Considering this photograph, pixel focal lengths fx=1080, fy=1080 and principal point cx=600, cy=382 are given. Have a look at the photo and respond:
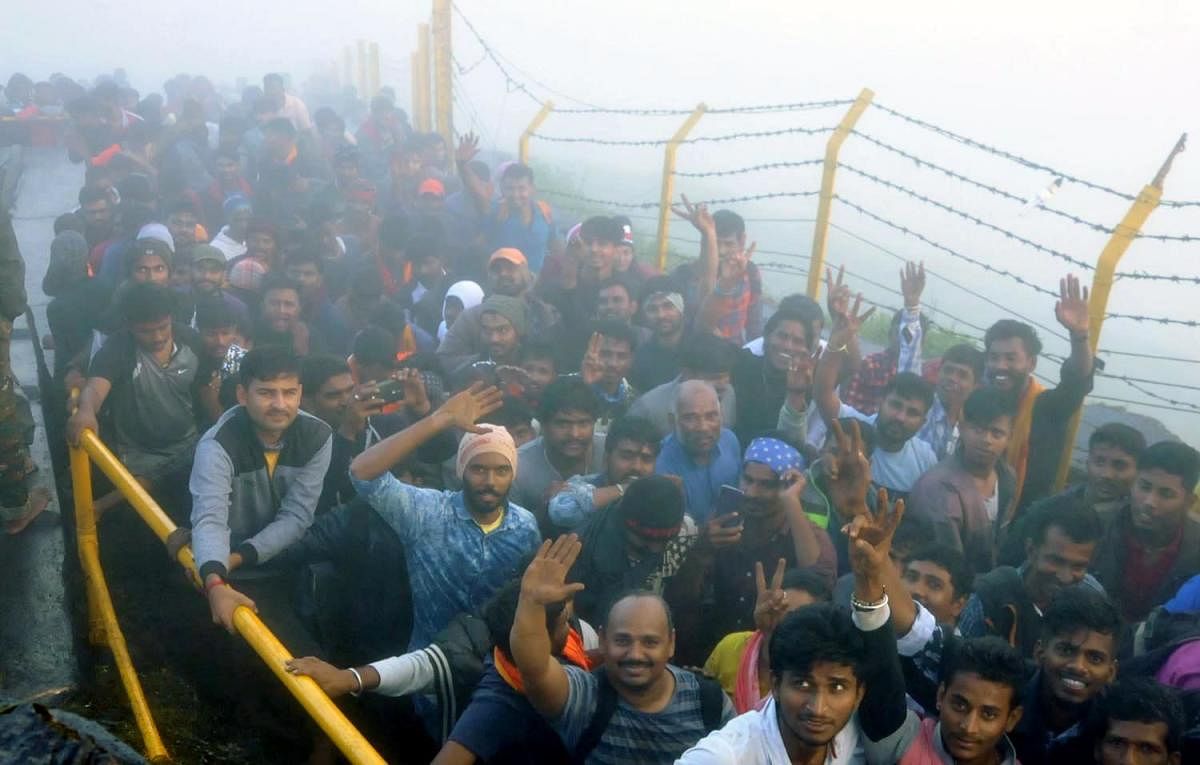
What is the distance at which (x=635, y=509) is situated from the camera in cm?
405

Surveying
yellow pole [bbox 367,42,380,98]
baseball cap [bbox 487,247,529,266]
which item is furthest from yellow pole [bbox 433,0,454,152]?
yellow pole [bbox 367,42,380,98]

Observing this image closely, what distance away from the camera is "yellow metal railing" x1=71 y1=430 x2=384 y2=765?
236 centimetres

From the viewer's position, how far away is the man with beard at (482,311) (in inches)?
250

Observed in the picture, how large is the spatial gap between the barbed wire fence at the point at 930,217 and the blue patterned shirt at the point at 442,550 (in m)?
3.07

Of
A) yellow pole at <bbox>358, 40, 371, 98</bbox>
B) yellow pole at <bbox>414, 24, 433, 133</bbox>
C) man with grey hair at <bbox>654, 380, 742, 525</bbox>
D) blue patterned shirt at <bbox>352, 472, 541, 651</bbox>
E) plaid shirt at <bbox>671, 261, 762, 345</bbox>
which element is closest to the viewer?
blue patterned shirt at <bbox>352, 472, 541, 651</bbox>

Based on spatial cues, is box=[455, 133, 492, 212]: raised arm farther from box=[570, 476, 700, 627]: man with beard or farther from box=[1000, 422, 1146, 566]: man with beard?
box=[1000, 422, 1146, 566]: man with beard

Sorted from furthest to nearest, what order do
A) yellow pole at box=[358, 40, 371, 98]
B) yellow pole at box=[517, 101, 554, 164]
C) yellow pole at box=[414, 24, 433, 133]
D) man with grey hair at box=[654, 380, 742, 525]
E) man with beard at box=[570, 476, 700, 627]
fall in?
yellow pole at box=[358, 40, 371, 98], yellow pole at box=[414, 24, 433, 133], yellow pole at box=[517, 101, 554, 164], man with grey hair at box=[654, 380, 742, 525], man with beard at box=[570, 476, 700, 627]

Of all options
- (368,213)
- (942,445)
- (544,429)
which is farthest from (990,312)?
(544,429)

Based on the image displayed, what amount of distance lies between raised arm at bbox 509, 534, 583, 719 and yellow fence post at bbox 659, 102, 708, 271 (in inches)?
220

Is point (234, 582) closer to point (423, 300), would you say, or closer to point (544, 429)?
point (544, 429)

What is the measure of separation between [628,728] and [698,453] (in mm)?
2157

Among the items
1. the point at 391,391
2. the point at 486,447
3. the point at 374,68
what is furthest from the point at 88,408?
the point at 374,68

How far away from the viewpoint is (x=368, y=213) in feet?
30.8

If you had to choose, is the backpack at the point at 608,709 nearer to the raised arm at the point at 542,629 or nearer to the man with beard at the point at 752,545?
the raised arm at the point at 542,629
